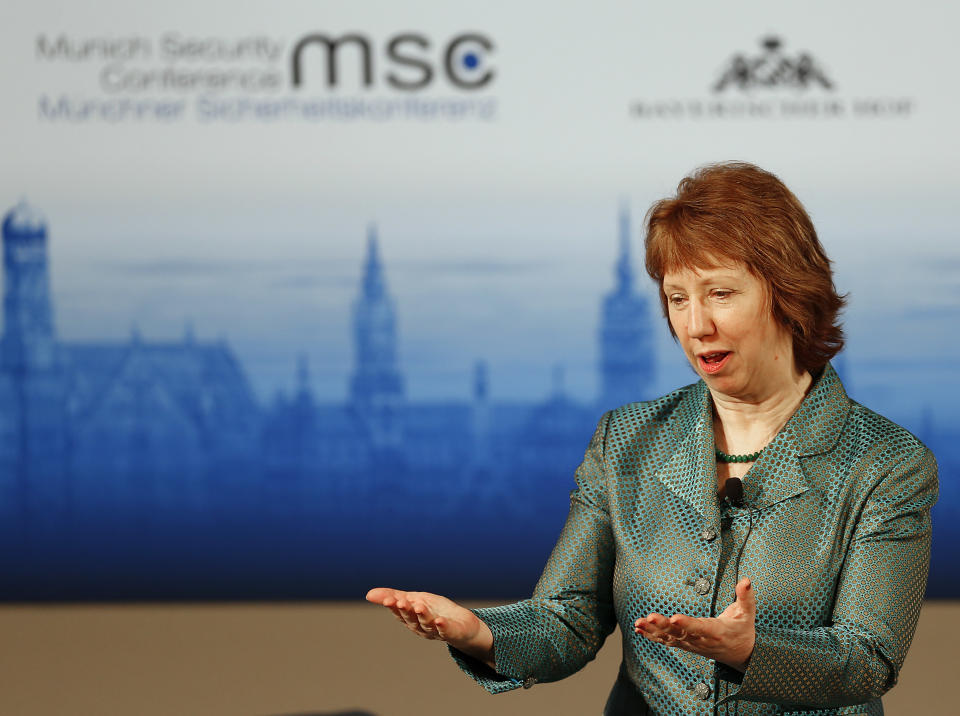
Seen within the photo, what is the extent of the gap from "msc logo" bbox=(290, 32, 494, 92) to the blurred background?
0.01m

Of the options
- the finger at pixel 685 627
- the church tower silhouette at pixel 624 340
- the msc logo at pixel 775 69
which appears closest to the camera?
the finger at pixel 685 627

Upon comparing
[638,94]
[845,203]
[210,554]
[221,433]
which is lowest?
[210,554]

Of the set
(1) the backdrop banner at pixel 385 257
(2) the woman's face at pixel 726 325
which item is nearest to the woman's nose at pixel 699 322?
(2) the woman's face at pixel 726 325

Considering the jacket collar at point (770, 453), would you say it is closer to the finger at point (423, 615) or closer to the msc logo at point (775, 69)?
the finger at point (423, 615)

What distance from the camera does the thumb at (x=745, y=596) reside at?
135cm

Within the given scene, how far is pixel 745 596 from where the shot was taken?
1.37 meters

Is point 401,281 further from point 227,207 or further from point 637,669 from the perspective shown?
point 637,669

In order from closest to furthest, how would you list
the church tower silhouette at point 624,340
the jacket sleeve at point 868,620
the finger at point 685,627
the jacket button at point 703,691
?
the finger at point 685,627, the jacket sleeve at point 868,620, the jacket button at point 703,691, the church tower silhouette at point 624,340

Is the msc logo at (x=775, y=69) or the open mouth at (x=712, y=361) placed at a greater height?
the msc logo at (x=775, y=69)

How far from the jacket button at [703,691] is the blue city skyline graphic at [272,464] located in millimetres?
3088

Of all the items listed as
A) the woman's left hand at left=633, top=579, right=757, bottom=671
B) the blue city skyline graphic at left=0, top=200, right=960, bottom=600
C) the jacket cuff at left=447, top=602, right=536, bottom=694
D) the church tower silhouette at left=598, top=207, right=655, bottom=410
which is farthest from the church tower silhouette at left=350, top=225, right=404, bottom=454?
the woman's left hand at left=633, top=579, right=757, bottom=671

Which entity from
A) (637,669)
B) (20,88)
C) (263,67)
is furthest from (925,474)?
(20,88)

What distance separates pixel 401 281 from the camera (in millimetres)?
4672

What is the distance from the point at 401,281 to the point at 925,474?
3251mm
